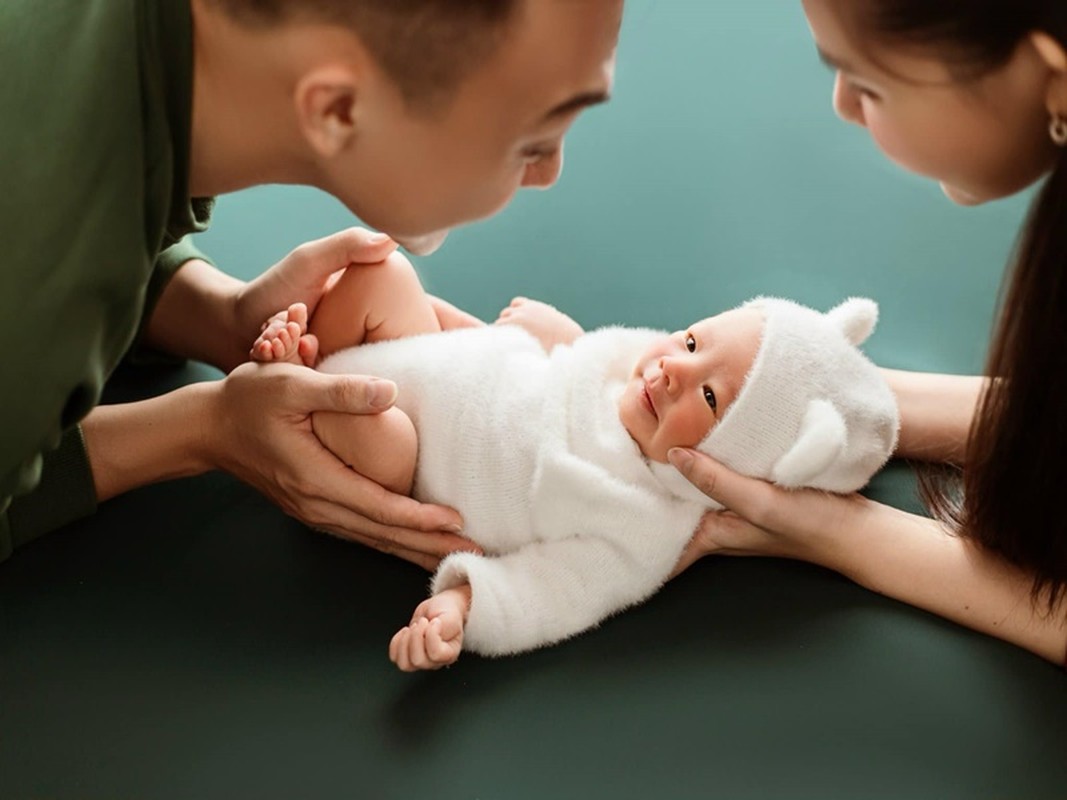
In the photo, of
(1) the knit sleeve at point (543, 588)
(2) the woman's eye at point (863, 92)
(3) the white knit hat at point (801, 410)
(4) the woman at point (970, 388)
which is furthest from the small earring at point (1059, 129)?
(1) the knit sleeve at point (543, 588)

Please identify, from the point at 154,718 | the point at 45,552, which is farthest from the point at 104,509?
the point at 154,718

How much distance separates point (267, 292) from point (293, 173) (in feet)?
1.07

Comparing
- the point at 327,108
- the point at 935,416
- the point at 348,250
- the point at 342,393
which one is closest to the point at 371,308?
the point at 348,250

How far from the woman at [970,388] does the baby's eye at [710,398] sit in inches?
2.2

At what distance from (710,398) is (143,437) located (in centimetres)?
58

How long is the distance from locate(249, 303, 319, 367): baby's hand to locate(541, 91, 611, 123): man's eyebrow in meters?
0.41

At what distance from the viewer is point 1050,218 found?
0.92 meters

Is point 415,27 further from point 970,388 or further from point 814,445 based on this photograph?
point 970,388

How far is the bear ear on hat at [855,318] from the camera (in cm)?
117

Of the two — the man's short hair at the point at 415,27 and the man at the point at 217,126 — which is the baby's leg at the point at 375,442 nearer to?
the man at the point at 217,126

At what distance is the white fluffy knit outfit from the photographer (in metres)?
1.08

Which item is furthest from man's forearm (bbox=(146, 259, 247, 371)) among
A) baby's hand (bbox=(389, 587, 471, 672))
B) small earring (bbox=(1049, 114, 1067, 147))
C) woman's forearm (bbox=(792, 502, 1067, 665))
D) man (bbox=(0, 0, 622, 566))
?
small earring (bbox=(1049, 114, 1067, 147))

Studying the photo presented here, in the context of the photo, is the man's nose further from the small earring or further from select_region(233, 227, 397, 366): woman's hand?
the small earring

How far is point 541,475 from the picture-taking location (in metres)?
1.13
